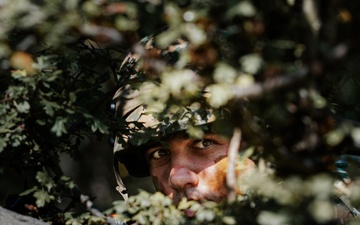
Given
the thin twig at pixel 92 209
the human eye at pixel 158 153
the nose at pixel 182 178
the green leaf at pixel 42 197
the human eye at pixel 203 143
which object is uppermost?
the green leaf at pixel 42 197

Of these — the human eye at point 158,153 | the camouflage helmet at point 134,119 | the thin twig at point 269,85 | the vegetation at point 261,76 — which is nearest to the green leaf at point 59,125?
the vegetation at point 261,76

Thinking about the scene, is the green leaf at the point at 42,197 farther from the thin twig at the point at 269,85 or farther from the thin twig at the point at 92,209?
the thin twig at the point at 269,85

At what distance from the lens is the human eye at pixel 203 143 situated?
139 inches

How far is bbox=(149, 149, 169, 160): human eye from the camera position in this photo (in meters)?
3.74

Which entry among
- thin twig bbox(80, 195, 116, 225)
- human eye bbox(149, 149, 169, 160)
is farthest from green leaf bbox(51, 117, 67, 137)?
human eye bbox(149, 149, 169, 160)

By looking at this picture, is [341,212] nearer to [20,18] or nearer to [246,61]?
[246,61]

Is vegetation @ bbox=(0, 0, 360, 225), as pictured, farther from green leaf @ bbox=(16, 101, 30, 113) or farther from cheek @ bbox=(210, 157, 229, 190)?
cheek @ bbox=(210, 157, 229, 190)

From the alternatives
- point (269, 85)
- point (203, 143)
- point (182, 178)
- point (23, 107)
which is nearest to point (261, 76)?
point (269, 85)

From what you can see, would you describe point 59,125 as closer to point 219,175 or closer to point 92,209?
point 92,209

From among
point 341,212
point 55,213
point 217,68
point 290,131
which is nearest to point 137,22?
point 217,68

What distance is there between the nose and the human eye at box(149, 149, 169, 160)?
29cm

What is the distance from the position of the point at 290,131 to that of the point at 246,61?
261 mm

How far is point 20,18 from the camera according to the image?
2.31 m

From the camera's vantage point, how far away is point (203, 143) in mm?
3562
